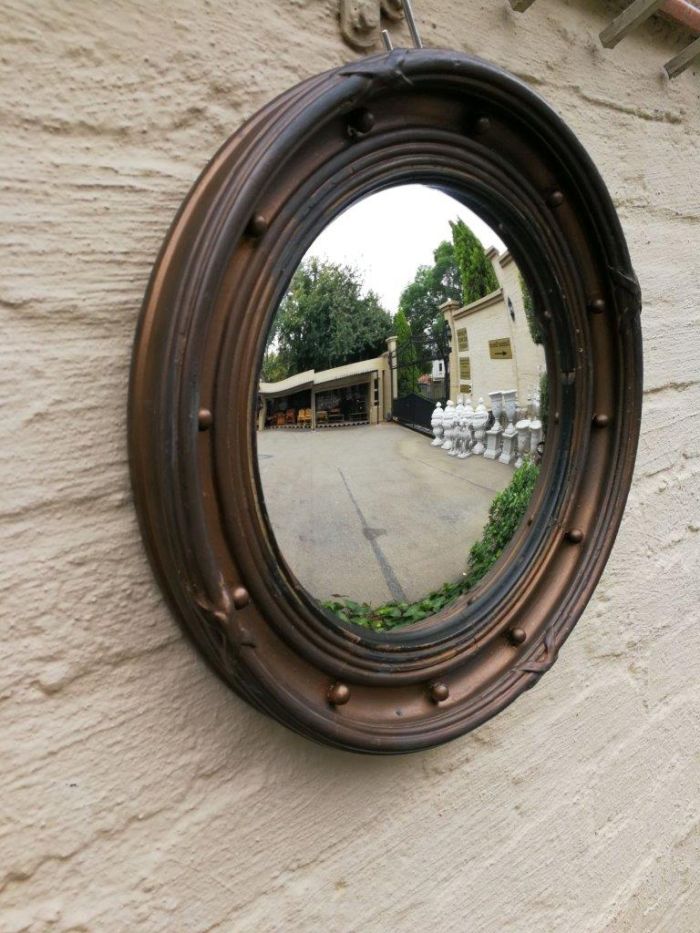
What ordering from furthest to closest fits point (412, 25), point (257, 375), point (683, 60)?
1. point (683, 60)
2. point (412, 25)
3. point (257, 375)

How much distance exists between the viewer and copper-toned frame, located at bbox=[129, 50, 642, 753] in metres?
0.46

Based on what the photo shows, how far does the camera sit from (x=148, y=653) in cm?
52

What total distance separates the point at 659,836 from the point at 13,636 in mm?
1061

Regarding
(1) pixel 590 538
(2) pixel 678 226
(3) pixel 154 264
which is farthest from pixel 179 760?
(2) pixel 678 226

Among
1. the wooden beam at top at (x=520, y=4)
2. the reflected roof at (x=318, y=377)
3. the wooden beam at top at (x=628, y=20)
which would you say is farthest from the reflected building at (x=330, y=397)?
the wooden beam at top at (x=628, y=20)

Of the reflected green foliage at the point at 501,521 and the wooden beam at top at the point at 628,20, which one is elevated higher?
the wooden beam at top at the point at 628,20

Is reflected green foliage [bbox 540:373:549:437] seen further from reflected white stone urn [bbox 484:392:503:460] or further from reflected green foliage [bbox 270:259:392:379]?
reflected green foliage [bbox 270:259:392:379]

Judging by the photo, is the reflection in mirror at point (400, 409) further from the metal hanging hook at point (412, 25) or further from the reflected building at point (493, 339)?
the metal hanging hook at point (412, 25)

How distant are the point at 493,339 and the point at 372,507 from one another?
27 cm

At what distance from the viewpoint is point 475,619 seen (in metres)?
0.67

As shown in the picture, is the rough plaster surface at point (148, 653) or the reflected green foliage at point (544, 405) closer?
the rough plaster surface at point (148, 653)

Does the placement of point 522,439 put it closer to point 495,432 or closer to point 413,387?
point 495,432

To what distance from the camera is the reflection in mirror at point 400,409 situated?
0.56 metres

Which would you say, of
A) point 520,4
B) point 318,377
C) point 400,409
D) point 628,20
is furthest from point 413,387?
point 628,20
